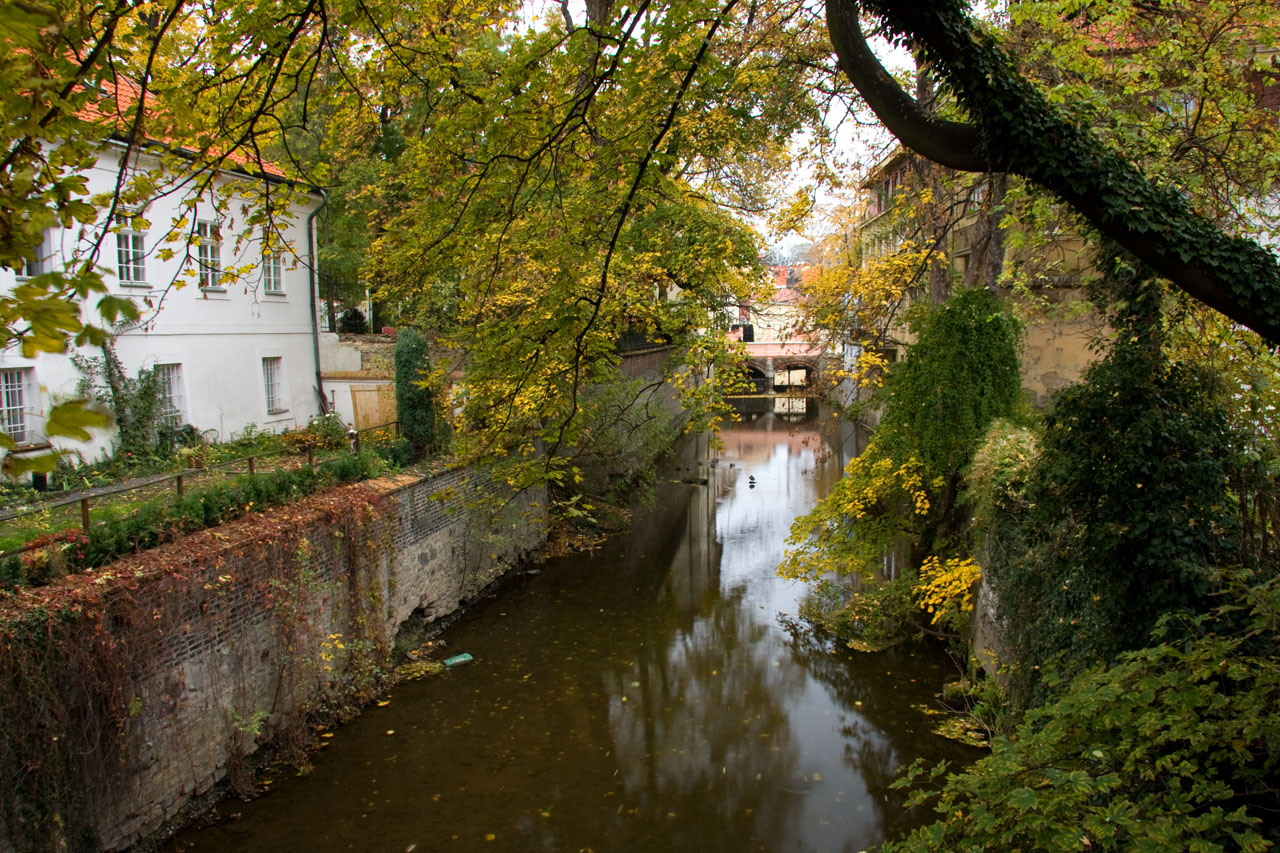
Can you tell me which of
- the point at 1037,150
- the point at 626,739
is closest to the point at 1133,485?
the point at 1037,150

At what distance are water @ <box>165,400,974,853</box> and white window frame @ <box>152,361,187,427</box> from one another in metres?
6.08

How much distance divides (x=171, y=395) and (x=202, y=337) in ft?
4.03

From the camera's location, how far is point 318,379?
17.8 m

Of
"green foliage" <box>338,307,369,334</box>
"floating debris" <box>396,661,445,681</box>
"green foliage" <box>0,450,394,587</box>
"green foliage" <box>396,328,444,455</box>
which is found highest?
"green foliage" <box>338,307,369,334</box>

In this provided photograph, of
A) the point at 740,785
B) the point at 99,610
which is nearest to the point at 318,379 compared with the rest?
the point at 99,610

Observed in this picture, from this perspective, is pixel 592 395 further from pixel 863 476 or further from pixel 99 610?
pixel 99 610

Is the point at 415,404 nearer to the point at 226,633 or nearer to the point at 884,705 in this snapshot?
the point at 226,633

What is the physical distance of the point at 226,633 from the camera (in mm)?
7703

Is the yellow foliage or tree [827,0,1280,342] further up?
tree [827,0,1280,342]

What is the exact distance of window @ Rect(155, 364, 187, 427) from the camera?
527 inches

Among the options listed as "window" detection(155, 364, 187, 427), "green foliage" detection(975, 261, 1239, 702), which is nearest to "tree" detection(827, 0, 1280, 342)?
"green foliage" detection(975, 261, 1239, 702)

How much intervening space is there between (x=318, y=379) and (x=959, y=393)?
44.2 feet

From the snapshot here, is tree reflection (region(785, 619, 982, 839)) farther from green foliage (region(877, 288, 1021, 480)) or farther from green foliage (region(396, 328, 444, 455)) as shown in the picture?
green foliage (region(396, 328, 444, 455))

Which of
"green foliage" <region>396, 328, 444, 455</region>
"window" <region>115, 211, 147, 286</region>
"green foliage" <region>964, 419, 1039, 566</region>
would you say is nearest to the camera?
"green foliage" <region>964, 419, 1039, 566</region>
